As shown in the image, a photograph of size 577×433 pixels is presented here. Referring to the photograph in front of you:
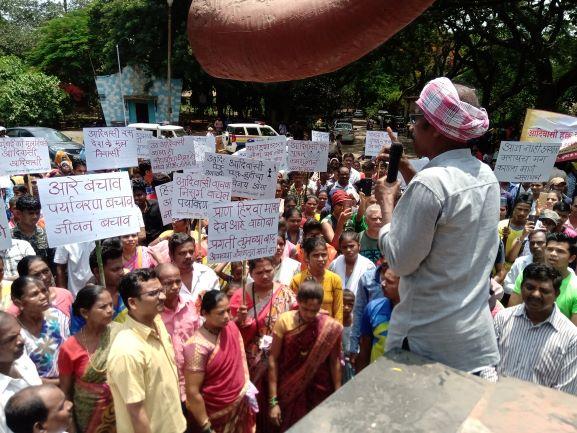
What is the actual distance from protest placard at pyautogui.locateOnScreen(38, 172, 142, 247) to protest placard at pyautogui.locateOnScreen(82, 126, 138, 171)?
223 centimetres

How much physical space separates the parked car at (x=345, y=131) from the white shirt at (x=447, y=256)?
85.3 feet

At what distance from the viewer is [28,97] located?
24.5 metres

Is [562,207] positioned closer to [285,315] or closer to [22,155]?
[285,315]

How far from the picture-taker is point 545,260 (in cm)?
417

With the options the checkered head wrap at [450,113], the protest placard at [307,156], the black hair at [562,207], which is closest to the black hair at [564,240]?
the black hair at [562,207]

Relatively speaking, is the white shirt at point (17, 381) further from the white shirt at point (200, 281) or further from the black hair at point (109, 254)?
the white shirt at point (200, 281)

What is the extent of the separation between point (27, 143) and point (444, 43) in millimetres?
22565

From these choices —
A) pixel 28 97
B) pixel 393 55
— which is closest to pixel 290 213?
pixel 393 55

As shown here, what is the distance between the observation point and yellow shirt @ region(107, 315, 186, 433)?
2.60 metres

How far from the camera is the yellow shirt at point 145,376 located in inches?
102

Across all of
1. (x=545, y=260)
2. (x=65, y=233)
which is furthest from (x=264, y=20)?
(x=545, y=260)

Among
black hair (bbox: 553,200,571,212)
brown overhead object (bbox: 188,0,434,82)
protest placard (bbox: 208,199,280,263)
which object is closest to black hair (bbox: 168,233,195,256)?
protest placard (bbox: 208,199,280,263)

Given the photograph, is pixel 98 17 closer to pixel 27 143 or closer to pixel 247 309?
A: pixel 27 143

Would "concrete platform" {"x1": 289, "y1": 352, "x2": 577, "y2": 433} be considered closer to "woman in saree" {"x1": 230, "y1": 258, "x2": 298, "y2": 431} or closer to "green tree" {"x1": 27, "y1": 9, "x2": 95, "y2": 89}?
"woman in saree" {"x1": 230, "y1": 258, "x2": 298, "y2": 431}
